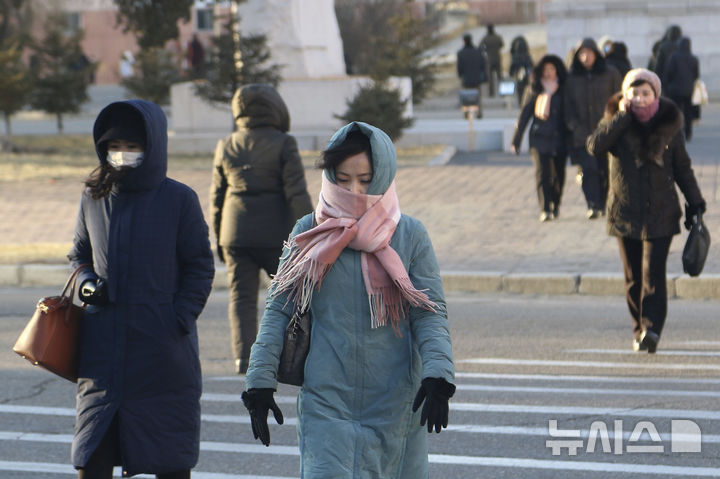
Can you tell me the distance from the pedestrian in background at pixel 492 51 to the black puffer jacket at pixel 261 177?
90.7 ft

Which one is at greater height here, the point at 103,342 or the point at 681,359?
the point at 103,342

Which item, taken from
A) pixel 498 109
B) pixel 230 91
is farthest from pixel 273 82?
pixel 498 109

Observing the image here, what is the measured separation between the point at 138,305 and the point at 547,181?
10.4 meters

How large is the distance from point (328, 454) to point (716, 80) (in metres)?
33.4

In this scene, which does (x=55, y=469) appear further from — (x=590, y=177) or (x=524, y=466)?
(x=590, y=177)

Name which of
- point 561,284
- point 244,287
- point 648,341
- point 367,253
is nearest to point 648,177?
point 648,341

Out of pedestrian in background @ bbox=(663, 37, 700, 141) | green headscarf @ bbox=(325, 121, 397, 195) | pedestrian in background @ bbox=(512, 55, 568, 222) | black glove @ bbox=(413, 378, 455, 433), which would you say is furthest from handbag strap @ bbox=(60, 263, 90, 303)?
pedestrian in background @ bbox=(663, 37, 700, 141)

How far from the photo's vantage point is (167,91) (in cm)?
3284

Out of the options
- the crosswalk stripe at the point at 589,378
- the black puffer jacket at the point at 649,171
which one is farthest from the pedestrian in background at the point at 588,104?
the crosswalk stripe at the point at 589,378

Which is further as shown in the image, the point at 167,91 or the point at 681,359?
the point at 167,91

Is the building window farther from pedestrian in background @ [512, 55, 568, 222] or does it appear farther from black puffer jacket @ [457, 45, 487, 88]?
pedestrian in background @ [512, 55, 568, 222]

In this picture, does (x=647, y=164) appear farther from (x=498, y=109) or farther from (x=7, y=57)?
(x=498, y=109)

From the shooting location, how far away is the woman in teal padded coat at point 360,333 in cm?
404

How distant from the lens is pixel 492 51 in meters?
36.6
